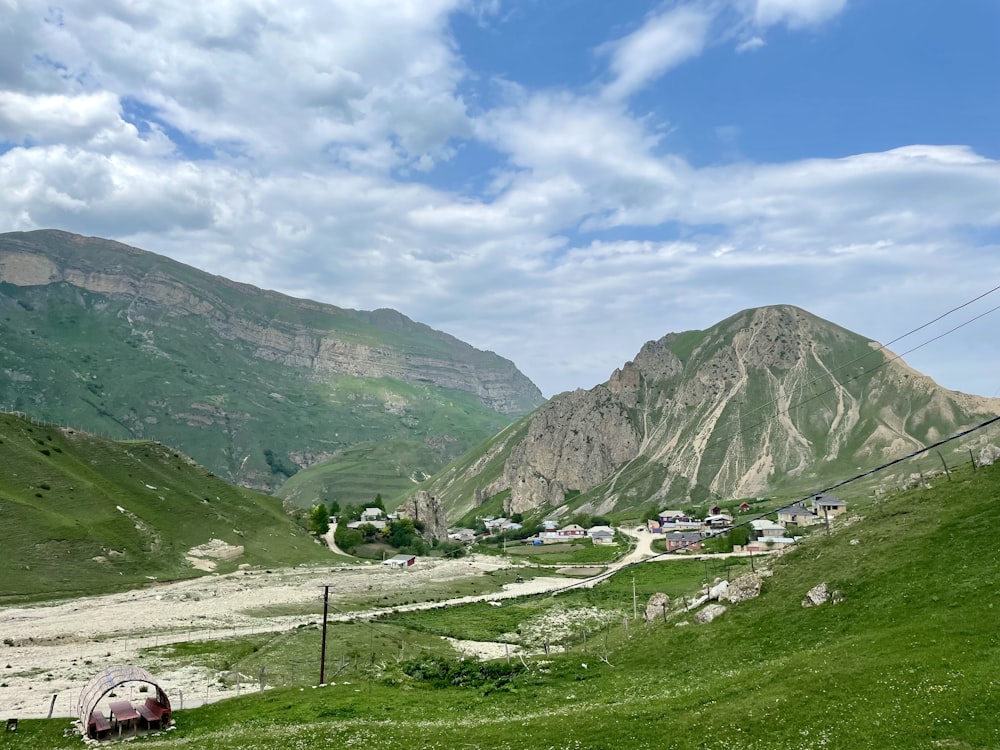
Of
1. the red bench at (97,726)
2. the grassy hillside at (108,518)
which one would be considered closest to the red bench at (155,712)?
the red bench at (97,726)

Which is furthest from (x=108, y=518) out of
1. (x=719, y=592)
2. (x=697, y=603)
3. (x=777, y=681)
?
(x=777, y=681)

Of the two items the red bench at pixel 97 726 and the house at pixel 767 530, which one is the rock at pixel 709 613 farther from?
the house at pixel 767 530

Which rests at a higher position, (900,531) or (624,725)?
(900,531)

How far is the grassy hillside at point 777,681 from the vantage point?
24.8 meters

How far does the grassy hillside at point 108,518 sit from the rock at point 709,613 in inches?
4060

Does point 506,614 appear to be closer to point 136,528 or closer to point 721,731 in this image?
point 721,731

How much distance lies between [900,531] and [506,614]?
211 ft

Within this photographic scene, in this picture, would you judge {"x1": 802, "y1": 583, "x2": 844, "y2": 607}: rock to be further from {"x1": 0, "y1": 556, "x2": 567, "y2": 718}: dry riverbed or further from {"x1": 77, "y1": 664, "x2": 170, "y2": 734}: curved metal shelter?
{"x1": 0, "y1": 556, "x2": 567, "y2": 718}: dry riverbed

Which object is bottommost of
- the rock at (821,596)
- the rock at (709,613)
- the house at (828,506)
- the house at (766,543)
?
the house at (766,543)

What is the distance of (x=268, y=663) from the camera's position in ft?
202

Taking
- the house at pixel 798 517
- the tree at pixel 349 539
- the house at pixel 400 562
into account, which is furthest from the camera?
the tree at pixel 349 539

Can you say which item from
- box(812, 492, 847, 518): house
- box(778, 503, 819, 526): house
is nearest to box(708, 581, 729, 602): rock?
box(812, 492, 847, 518): house

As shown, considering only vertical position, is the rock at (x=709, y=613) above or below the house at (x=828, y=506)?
above

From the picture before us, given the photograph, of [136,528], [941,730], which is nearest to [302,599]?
[136,528]
